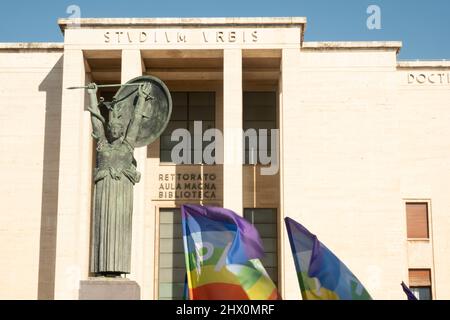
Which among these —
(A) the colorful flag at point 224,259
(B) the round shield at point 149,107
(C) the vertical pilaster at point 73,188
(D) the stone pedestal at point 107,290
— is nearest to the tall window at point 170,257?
(C) the vertical pilaster at point 73,188

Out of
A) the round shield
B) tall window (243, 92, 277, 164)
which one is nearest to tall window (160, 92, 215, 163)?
tall window (243, 92, 277, 164)

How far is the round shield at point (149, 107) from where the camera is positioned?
40.5 ft

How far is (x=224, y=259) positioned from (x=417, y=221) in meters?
21.4

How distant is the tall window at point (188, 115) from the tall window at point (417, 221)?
28.0ft

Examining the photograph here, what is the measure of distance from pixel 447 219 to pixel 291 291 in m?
7.56

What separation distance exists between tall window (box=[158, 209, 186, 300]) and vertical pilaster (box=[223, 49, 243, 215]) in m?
3.71

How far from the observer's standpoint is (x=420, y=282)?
29016 millimetres

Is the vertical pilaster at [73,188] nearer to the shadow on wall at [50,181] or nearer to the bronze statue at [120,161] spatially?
the shadow on wall at [50,181]

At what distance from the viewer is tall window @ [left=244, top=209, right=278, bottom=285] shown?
96.4ft

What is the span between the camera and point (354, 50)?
29281 mm

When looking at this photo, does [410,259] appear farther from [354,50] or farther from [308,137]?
[354,50]

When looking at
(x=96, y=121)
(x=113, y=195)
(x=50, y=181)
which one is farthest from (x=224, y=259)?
(x=50, y=181)

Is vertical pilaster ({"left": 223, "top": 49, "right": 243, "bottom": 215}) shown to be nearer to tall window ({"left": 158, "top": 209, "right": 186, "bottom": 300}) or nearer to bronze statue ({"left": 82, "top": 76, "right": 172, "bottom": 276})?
tall window ({"left": 158, "top": 209, "right": 186, "bottom": 300})
